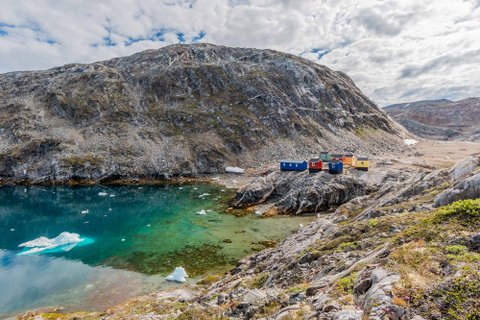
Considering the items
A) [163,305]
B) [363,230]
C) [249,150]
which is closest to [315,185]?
[363,230]

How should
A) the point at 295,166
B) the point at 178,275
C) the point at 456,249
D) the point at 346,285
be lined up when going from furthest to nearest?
1. the point at 295,166
2. the point at 178,275
3. the point at 346,285
4. the point at 456,249

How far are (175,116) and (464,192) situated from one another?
4575 inches

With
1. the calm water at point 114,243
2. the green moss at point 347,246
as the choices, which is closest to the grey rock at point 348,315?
the green moss at point 347,246

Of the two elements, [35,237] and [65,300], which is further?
[35,237]

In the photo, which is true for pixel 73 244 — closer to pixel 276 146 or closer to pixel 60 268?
pixel 60 268

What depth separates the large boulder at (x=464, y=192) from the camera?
1756 cm

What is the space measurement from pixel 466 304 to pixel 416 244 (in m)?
5.03

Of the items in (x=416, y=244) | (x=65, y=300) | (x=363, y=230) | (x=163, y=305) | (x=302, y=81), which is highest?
(x=302, y=81)

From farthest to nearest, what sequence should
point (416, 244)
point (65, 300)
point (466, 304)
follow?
Result: point (65, 300), point (416, 244), point (466, 304)

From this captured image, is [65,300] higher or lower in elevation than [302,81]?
lower

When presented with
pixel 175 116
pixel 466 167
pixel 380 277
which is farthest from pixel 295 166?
pixel 175 116

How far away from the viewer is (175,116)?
4931 inches

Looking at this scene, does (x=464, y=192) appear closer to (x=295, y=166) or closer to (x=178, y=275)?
(x=178, y=275)

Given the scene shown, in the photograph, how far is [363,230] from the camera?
66.1ft
